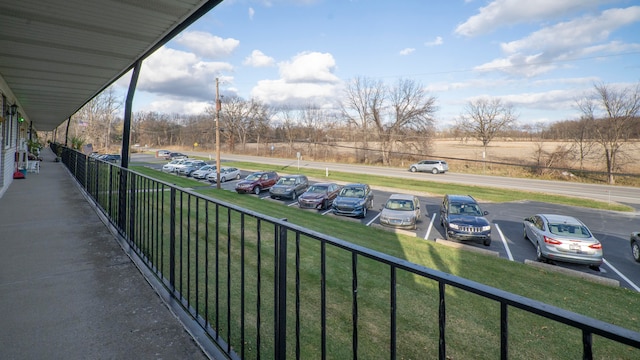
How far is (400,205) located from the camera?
47.1ft

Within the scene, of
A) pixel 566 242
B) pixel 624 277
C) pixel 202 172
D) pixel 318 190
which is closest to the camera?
pixel 624 277

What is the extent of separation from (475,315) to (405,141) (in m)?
39.1

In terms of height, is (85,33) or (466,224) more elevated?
(85,33)

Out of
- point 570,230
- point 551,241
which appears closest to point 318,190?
point 551,241

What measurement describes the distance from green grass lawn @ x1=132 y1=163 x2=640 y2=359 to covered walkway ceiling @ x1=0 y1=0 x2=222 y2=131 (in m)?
2.41

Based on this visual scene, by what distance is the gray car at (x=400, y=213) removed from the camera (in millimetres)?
13383

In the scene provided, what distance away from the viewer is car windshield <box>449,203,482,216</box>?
512 inches

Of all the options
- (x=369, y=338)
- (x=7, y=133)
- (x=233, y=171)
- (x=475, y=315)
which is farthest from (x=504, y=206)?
(x=7, y=133)

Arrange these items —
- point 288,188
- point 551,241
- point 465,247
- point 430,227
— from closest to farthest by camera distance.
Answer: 1. point 551,241
2. point 465,247
3. point 430,227
4. point 288,188

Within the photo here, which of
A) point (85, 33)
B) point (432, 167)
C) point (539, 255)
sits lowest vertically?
point (539, 255)

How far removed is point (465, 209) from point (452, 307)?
26.7 feet

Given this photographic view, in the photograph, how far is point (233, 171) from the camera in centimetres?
2961

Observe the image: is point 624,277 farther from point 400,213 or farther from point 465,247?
point 400,213

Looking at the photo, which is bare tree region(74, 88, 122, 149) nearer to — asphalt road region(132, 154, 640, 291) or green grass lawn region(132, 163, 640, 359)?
asphalt road region(132, 154, 640, 291)
